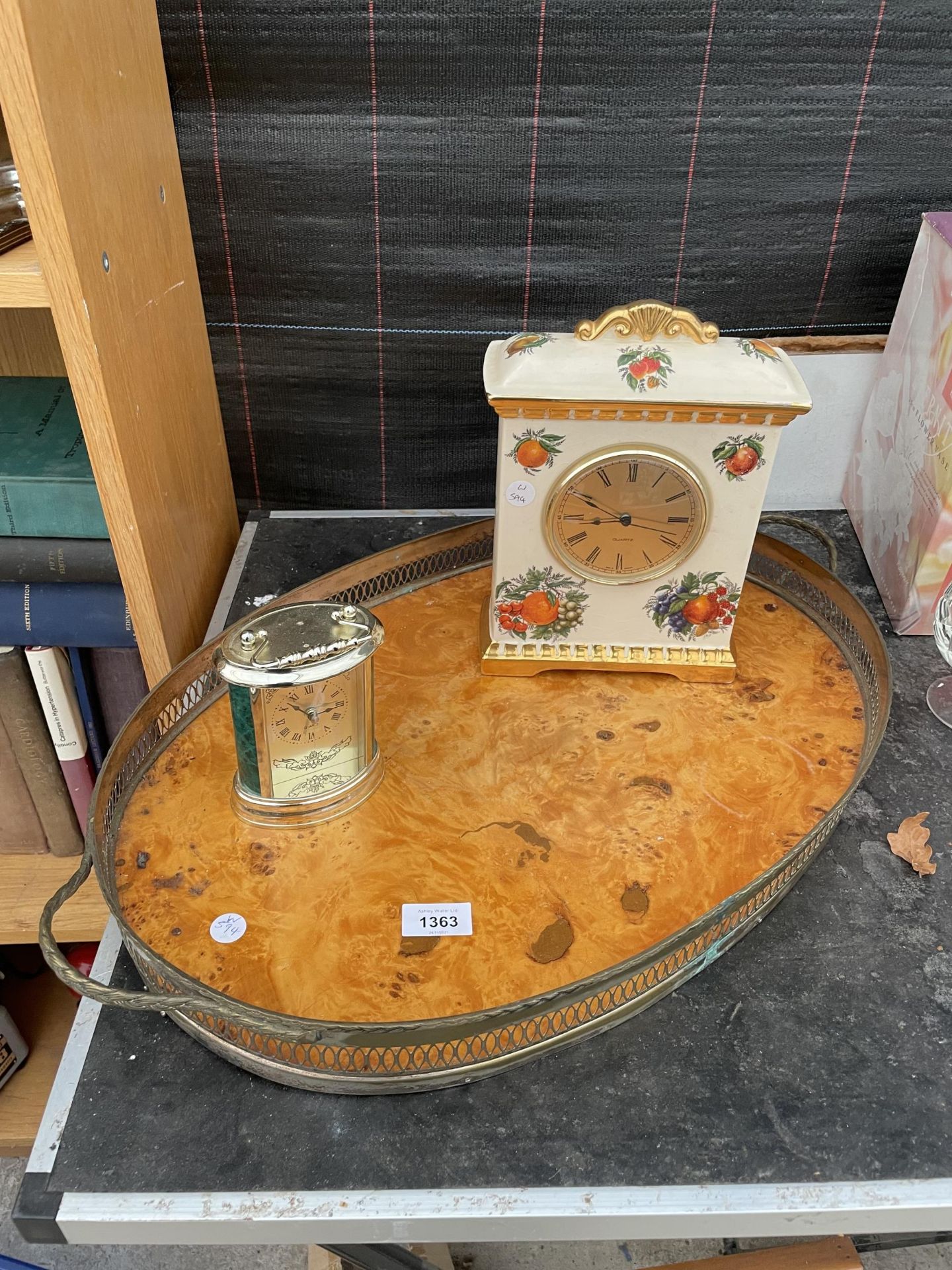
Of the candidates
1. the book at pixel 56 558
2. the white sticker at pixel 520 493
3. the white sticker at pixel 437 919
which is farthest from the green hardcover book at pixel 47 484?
the white sticker at pixel 437 919

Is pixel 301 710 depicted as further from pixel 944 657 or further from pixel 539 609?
pixel 944 657

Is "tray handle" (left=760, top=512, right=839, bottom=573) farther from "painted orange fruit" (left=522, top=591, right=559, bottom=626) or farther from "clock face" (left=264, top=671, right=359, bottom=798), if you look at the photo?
"clock face" (left=264, top=671, right=359, bottom=798)

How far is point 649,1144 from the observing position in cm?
71

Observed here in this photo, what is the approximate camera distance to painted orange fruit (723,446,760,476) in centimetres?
97

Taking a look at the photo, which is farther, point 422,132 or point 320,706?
point 422,132

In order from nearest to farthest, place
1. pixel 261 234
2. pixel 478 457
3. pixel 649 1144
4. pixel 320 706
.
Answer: pixel 649 1144 < pixel 320 706 < pixel 261 234 < pixel 478 457

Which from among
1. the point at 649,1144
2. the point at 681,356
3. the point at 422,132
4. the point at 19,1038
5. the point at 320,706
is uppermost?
the point at 422,132

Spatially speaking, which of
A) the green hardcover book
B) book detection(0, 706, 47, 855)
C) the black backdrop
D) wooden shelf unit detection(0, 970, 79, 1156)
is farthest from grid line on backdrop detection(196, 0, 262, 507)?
wooden shelf unit detection(0, 970, 79, 1156)

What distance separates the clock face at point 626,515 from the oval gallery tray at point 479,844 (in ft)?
0.48

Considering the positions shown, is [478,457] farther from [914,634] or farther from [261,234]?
[914,634]

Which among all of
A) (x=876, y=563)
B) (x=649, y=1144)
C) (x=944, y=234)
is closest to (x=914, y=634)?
(x=876, y=563)

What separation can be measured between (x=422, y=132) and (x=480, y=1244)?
1562mm

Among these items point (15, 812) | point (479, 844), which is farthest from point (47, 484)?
point (479, 844)

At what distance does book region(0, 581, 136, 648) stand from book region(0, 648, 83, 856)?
0.05 meters
